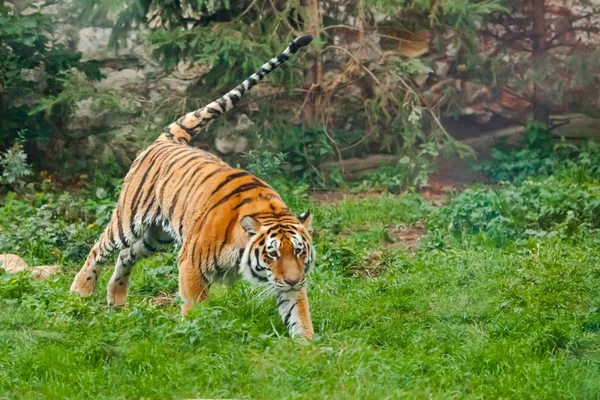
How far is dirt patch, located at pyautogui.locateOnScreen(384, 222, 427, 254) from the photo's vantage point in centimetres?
870

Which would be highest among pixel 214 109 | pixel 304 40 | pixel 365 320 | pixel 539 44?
pixel 304 40

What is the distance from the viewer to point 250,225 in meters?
5.90

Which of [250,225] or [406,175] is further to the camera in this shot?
[406,175]

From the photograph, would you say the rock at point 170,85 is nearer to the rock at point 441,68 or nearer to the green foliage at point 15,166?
the green foliage at point 15,166

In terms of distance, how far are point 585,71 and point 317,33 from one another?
3.40 meters

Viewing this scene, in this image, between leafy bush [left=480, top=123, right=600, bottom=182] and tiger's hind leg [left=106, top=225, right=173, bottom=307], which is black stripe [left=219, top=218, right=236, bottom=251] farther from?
leafy bush [left=480, top=123, right=600, bottom=182]

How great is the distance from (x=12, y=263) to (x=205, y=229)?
235cm

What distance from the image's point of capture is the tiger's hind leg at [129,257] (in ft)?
23.1

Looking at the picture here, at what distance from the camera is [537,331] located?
18.8ft

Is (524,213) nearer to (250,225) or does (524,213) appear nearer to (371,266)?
(371,266)

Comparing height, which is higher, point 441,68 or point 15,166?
point 441,68

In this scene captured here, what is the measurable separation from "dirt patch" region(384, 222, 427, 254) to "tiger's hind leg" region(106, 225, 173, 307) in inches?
91.9

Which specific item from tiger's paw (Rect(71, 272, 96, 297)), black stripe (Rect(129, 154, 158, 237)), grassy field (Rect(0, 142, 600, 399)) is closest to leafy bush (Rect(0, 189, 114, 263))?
grassy field (Rect(0, 142, 600, 399))

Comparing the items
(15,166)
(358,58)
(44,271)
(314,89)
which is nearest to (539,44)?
(358,58)
